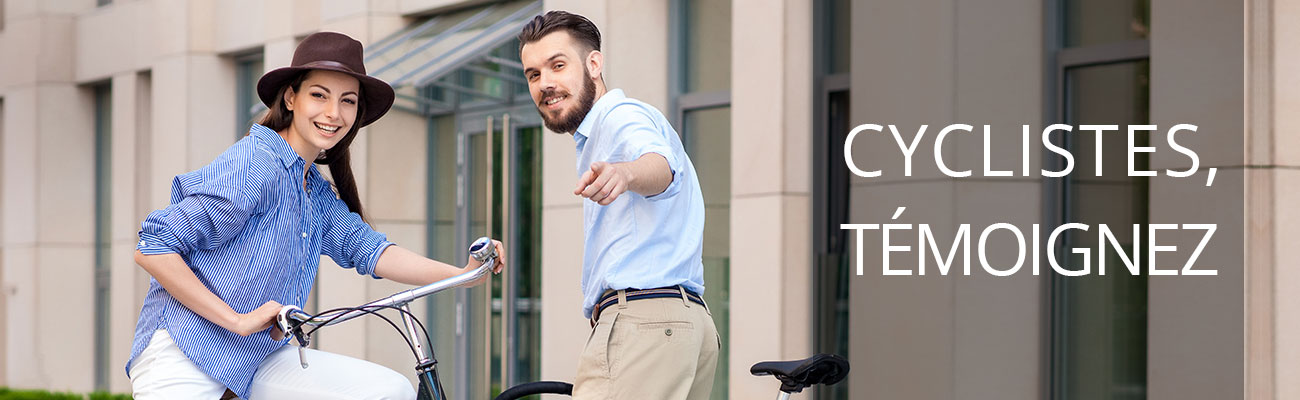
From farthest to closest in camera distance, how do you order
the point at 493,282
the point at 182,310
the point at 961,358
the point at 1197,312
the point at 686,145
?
the point at 493,282
the point at 686,145
the point at 961,358
the point at 1197,312
the point at 182,310

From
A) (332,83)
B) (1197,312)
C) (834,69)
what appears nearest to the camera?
(332,83)

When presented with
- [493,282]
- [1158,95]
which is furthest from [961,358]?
[493,282]

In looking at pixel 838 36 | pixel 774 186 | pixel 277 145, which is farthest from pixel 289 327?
pixel 838 36

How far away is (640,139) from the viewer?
3.18 meters

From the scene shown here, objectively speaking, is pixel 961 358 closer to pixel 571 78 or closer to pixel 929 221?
pixel 929 221

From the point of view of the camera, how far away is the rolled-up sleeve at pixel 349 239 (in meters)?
3.83

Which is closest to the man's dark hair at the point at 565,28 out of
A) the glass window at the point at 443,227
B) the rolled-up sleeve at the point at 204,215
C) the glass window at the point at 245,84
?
the rolled-up sleeve at the point at 204,215

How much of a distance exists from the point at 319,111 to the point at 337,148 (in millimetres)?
230

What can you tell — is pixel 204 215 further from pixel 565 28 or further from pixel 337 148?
pixel 565 28

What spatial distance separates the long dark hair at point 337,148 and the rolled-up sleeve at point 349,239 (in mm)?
64

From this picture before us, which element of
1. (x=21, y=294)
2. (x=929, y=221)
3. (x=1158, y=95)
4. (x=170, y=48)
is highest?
(x=170, y=48)

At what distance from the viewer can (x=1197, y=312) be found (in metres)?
Answer: 6.56

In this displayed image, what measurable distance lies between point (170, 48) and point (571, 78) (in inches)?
487

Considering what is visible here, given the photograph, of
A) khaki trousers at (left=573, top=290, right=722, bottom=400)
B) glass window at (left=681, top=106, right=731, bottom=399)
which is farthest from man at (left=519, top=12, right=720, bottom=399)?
glass window at (left=681, top=106, right=731, bottom=399)
